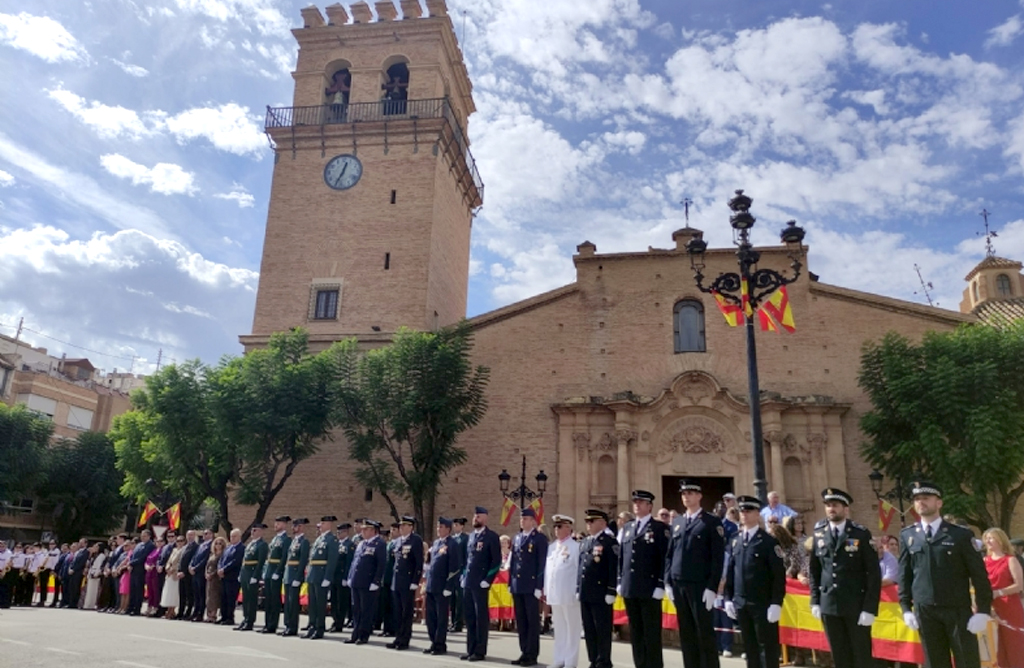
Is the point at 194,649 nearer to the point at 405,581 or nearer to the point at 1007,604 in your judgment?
the point at 405,581

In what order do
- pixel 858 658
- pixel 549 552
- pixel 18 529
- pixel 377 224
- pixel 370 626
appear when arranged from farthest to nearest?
pixel 18 529 < pixel 377 224 < pixel 370 626 < pixel 549 552 < pixel 858 658

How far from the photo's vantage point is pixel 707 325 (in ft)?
83.5

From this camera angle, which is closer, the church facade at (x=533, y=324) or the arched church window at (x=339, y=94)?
the church facade at (x=533, y=324)

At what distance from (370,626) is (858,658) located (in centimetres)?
701

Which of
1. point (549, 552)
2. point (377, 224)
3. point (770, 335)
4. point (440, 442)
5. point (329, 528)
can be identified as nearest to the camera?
point (549, 552)

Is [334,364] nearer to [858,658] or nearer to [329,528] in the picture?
[329,528]

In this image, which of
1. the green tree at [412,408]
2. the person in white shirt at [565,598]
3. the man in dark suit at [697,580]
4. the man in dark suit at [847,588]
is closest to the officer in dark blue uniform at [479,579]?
the person in white shirt at [565,598]

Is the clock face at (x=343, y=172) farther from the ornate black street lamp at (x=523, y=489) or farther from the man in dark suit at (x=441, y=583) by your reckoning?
the man in dark suit at (x=441, y=583)

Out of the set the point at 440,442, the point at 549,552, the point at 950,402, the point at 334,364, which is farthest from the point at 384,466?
the point at 950,402

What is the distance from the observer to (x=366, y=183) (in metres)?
29.1

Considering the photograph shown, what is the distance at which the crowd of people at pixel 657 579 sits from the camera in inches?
273

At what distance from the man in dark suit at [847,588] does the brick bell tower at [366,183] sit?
68.5ft

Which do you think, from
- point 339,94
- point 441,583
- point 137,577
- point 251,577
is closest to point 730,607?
point 441,583

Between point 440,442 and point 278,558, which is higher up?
point 440,442
